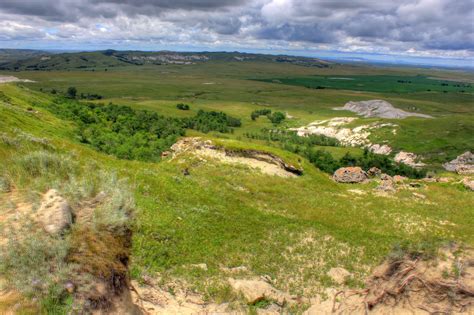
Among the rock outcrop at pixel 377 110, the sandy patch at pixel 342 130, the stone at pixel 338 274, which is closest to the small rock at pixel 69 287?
the stone at pixel 338 274

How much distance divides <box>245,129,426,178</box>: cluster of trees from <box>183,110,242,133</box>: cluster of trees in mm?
11572

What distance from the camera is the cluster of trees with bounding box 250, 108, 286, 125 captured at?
136000mm

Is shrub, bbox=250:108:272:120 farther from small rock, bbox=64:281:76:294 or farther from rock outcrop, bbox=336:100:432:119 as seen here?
small rock, bbox=64:281:76:294

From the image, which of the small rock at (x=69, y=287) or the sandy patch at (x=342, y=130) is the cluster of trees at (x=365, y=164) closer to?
the sandy patch at (x=342, y=130)

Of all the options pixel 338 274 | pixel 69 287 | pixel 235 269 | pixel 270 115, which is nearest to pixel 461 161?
pixel 270 115

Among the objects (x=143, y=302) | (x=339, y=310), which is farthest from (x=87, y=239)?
(x=339, y=310)

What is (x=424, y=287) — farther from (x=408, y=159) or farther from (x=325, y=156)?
(x=408, y=159)

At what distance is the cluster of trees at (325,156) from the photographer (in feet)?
205

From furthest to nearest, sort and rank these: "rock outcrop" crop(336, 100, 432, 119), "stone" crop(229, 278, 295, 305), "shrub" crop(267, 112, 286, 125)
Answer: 1. "rock outcrop" crop(336, 100, 432, 119)
2. "shrub" crop(267, 112, 286, 125)
3. "stone" crop(229, 278, 295, 305)

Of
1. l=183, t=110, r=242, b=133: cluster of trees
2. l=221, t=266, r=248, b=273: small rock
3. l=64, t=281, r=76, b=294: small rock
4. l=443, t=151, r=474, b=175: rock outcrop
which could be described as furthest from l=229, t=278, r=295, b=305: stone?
l=183, t=110, r=242, b=133: cluster of trees

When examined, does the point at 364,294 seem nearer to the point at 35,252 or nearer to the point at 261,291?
the point at 261,291

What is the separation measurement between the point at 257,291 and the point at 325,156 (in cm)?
5800

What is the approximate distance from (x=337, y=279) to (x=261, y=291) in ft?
15.3

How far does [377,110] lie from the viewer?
154 meters
